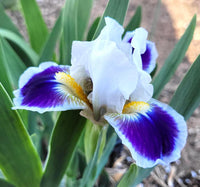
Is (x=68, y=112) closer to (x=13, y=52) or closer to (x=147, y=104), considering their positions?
(x=147, y=104)

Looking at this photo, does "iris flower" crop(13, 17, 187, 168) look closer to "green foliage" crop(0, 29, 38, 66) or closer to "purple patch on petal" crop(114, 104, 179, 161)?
"purple patch on petal" crop(114, 104, 179, 161)

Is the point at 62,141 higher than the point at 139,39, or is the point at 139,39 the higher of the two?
the point at 139,39

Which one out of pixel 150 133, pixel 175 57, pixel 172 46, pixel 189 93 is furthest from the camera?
pixel 172 46

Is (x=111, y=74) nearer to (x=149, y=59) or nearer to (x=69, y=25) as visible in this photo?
(x=149, y=59)

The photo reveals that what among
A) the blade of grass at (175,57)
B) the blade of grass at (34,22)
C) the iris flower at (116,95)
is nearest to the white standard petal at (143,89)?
the iris flower at (116,95)

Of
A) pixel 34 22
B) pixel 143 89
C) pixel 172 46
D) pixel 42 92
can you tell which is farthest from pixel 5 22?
pixel 172 46

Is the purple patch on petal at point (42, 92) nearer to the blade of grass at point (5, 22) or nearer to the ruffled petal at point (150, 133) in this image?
the ruffled petal at point (150, 133)

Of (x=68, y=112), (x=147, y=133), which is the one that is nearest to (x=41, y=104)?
(x=68, y=112)
